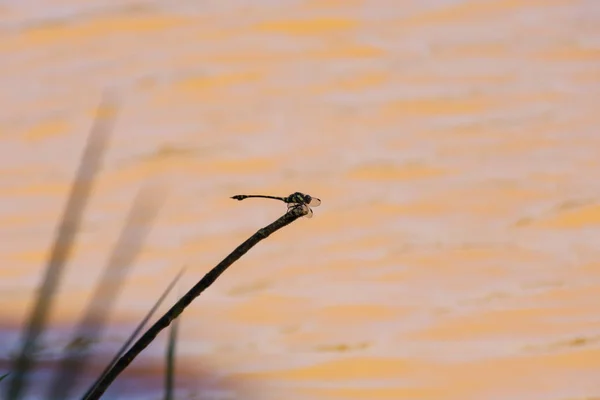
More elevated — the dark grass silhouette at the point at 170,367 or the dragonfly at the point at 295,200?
the dragonfly at the point at 295,200

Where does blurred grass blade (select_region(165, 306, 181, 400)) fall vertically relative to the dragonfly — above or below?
below

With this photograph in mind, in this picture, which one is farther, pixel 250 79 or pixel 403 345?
pixel 250 79

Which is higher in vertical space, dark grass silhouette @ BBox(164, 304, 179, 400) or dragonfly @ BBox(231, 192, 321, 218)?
dragonfly @ BBox(231, 192, 321, 218)

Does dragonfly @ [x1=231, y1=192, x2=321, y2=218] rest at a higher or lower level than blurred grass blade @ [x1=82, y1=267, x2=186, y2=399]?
higher

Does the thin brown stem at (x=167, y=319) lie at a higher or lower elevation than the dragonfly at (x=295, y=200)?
lower

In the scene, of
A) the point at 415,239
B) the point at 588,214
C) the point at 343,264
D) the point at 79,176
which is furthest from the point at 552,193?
the point at 79,176

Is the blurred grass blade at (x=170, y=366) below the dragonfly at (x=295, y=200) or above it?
below

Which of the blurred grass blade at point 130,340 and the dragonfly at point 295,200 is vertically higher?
the dragonfly at point 295,200

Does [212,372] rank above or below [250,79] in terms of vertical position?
below

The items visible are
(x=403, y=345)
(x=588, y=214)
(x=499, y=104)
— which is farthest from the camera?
(x=499, y=104)

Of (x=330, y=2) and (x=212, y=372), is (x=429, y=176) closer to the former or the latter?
(x=330, y=2)

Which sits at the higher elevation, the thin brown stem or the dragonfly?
the dragonfly
